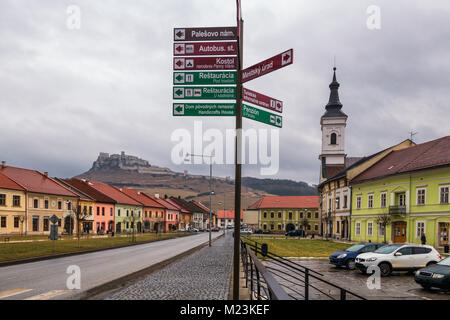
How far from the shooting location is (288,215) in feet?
322

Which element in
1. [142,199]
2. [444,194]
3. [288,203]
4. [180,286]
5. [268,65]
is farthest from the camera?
[288,203]

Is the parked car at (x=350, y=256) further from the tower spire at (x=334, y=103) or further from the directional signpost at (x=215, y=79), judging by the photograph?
the tower spire at (x=334, y=103)

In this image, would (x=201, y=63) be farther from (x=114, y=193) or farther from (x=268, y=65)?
(x=114, y=193)

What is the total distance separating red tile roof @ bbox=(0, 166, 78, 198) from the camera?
2021 inches

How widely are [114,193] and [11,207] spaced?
99.9ft

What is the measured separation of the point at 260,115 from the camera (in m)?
6.42

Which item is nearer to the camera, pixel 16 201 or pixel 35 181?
pixel 16 201

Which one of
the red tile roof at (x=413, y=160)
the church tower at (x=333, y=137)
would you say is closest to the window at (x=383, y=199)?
the red tile roof at (x=413, y=160)

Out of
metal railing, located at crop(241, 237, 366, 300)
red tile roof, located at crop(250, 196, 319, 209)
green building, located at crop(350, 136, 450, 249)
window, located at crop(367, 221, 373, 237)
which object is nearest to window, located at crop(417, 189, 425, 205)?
green building, located at crop(350, 136, 450, 249)

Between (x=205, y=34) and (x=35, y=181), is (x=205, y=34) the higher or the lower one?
the higher one

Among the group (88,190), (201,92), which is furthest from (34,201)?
(201,92)

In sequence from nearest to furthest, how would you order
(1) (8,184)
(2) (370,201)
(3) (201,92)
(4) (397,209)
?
(3) (201,92) < (4) (397,209) < (2) (370,201) < (1) (8,184)

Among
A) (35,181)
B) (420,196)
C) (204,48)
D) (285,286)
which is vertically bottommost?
(285,286)
